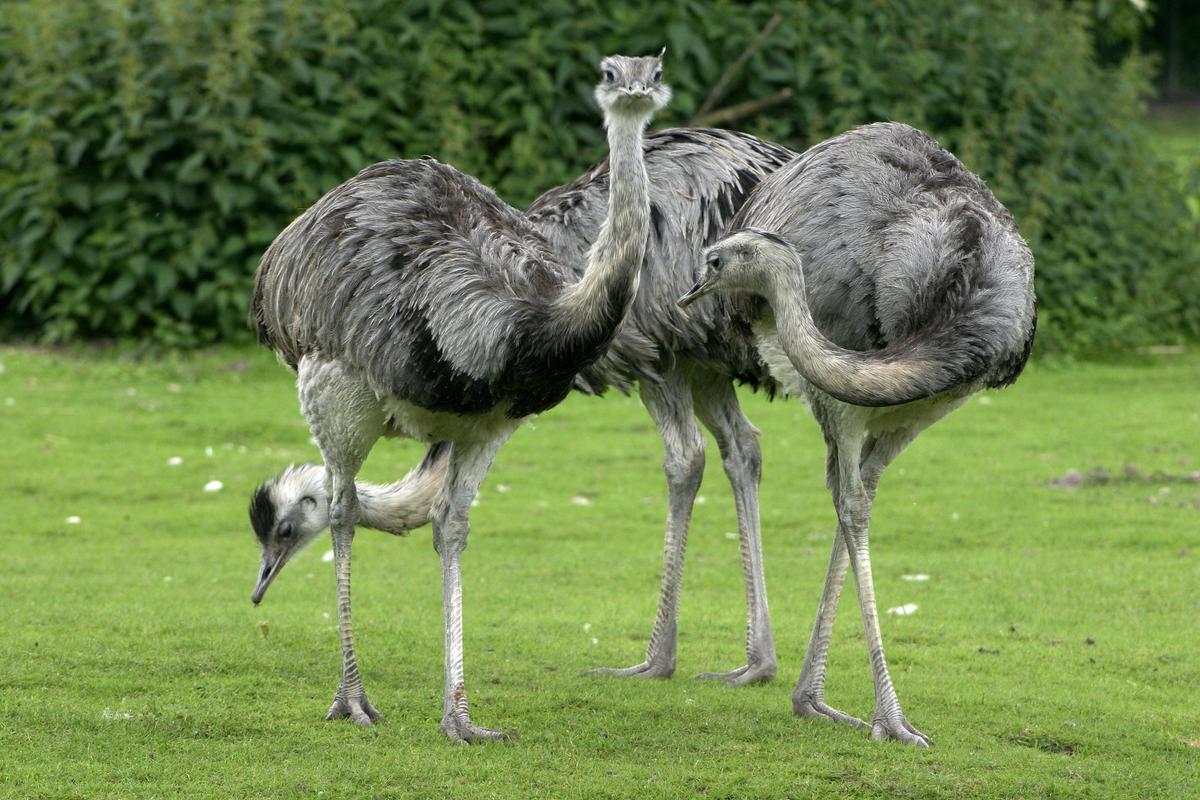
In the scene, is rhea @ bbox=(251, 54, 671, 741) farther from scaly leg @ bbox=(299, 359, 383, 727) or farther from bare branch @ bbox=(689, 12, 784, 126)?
bare branch @ bbox=(689, 12, 784, 126)

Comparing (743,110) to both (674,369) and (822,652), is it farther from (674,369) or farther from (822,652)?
(822,652)

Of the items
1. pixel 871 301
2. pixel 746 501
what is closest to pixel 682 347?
pixel 746 501

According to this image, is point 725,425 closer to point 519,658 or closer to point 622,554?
point 519,658

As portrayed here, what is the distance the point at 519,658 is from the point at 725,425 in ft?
4.29

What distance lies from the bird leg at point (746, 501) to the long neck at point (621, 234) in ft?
6.02

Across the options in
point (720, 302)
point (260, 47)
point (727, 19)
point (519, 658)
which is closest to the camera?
point (720, 302)

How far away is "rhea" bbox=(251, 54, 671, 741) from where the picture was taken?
18.2 ft

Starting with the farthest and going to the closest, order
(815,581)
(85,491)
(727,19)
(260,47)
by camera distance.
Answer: (727,19), (260,47), (85,491), (815,581)

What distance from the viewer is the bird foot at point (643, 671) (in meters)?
7.07

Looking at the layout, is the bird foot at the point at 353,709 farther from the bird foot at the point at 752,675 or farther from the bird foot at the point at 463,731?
the bird foot at the point at 752,675

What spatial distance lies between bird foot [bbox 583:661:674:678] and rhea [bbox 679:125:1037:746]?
0.78 meters

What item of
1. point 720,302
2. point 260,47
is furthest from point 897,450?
point 260,47

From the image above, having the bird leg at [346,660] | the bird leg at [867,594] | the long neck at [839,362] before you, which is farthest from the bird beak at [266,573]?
the long neck at [839,362]

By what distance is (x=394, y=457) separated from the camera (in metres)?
11.1
